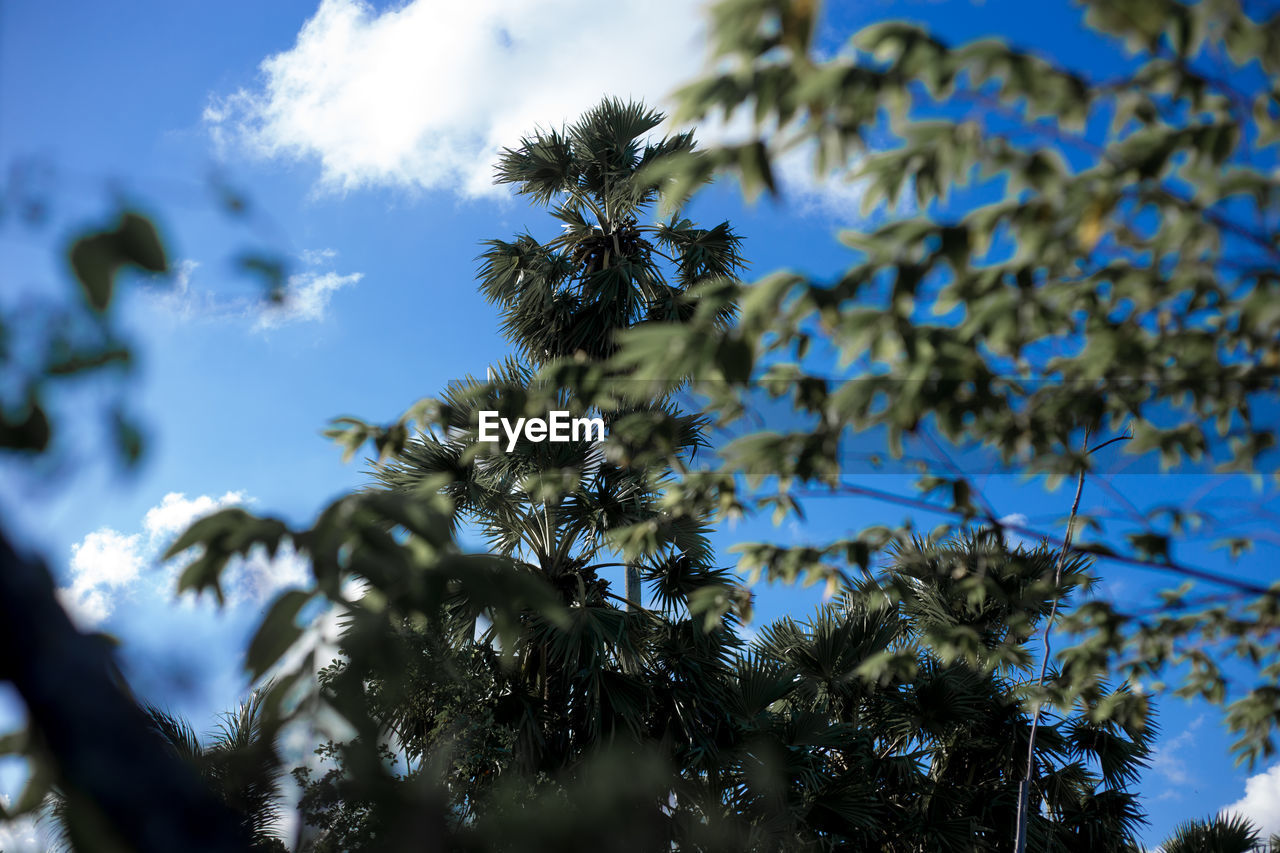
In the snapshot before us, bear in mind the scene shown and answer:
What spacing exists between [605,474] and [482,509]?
125cm

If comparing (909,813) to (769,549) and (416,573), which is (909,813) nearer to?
(769,549)

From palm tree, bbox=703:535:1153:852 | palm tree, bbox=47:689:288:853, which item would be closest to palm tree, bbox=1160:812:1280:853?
palm tree, bbox=703:535:1153:852

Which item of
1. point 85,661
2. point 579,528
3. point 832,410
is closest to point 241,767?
point 85,661

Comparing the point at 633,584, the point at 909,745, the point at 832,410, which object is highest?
the point at 633,584

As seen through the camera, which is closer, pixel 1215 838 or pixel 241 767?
pixel 241 767

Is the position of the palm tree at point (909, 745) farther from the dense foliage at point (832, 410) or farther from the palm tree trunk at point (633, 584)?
the dense foliage at point (832, 410)

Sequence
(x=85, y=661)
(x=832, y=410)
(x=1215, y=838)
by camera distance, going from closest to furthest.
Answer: (x=85, y=661)
(x=832, y=410)
(x=1215, y=838)

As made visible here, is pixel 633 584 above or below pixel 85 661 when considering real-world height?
above

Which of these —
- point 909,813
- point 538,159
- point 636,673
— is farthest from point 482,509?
point 909,813

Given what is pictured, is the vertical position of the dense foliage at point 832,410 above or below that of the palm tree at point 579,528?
below

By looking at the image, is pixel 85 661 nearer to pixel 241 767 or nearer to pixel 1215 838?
pixel 241 767

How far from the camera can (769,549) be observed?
2.56 meters

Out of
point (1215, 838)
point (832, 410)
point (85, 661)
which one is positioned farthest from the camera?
point (1215, 838)

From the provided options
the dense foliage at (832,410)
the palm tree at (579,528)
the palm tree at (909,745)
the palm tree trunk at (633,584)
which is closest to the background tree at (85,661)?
the dense foliage at (832,410)
